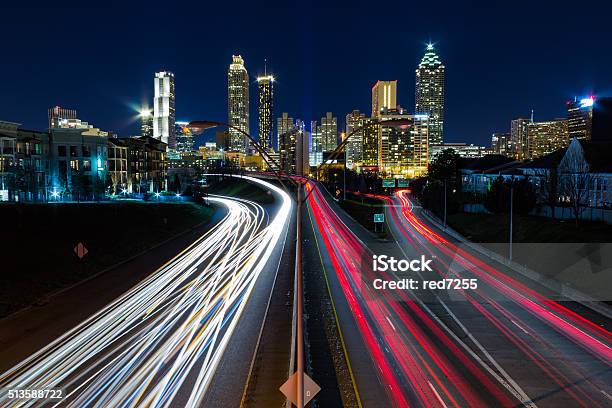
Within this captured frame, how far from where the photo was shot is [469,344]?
18719mm

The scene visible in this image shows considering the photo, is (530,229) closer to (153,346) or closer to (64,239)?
(153,346)

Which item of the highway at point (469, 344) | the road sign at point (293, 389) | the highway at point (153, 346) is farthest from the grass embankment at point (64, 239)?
the road sign at point (293, 389)

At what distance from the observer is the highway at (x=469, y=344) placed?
14.4 meters

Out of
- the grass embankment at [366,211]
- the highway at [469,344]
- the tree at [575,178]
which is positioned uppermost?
the tree at [575,178]

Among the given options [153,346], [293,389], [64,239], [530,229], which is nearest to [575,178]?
[530,229]

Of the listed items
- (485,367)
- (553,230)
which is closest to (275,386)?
(485,367)

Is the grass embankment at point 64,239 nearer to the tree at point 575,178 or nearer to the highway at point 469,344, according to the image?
the highway at point 469,344

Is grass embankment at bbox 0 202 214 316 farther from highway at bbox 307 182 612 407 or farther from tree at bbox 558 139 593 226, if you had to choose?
tree at bbox 558 139 593 226

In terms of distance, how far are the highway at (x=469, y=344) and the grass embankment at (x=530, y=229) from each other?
9.16 meters

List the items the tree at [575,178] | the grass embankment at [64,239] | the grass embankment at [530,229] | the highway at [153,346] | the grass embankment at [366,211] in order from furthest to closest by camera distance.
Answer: the grass embankment at [366,211] < the tree at [575,178] < the grass embankment at [530,229] < the grass embankment at [64,239] < the highway at [153,346]

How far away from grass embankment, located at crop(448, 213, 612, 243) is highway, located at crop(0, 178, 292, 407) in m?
23.9

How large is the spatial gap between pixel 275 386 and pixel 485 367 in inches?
287

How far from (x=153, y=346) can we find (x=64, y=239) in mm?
22150

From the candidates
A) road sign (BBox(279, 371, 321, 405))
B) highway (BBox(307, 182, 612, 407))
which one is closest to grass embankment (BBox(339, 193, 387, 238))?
highway (BBox(307, 182, 612, 407))
